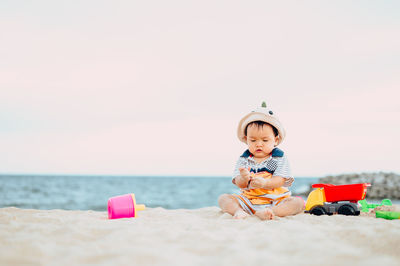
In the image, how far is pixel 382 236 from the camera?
189cm

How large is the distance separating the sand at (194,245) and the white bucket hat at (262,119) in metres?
1.33

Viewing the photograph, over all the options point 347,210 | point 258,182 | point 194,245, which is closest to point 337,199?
point 347,210

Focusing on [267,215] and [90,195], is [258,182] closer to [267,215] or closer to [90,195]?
[267,215]

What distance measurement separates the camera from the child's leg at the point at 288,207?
123 inches

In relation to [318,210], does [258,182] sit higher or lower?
higher

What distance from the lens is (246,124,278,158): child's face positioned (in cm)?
341

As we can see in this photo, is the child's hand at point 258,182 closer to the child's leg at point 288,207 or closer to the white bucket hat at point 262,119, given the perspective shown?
the child's leg at point 288,207

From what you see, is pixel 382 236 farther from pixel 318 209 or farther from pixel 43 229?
pixel 43 229

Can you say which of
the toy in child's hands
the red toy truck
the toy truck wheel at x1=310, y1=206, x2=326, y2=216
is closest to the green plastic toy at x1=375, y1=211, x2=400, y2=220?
the red toy truck

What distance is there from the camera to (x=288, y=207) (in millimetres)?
3176

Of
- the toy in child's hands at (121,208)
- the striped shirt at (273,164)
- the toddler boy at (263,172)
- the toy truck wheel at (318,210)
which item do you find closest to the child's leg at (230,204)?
the toddler boy at (263,172)

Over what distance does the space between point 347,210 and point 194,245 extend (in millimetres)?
2268

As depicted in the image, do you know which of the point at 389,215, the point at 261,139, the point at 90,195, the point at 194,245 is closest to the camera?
the point at 194,245

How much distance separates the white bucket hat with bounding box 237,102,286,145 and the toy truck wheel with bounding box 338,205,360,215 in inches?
38.3
